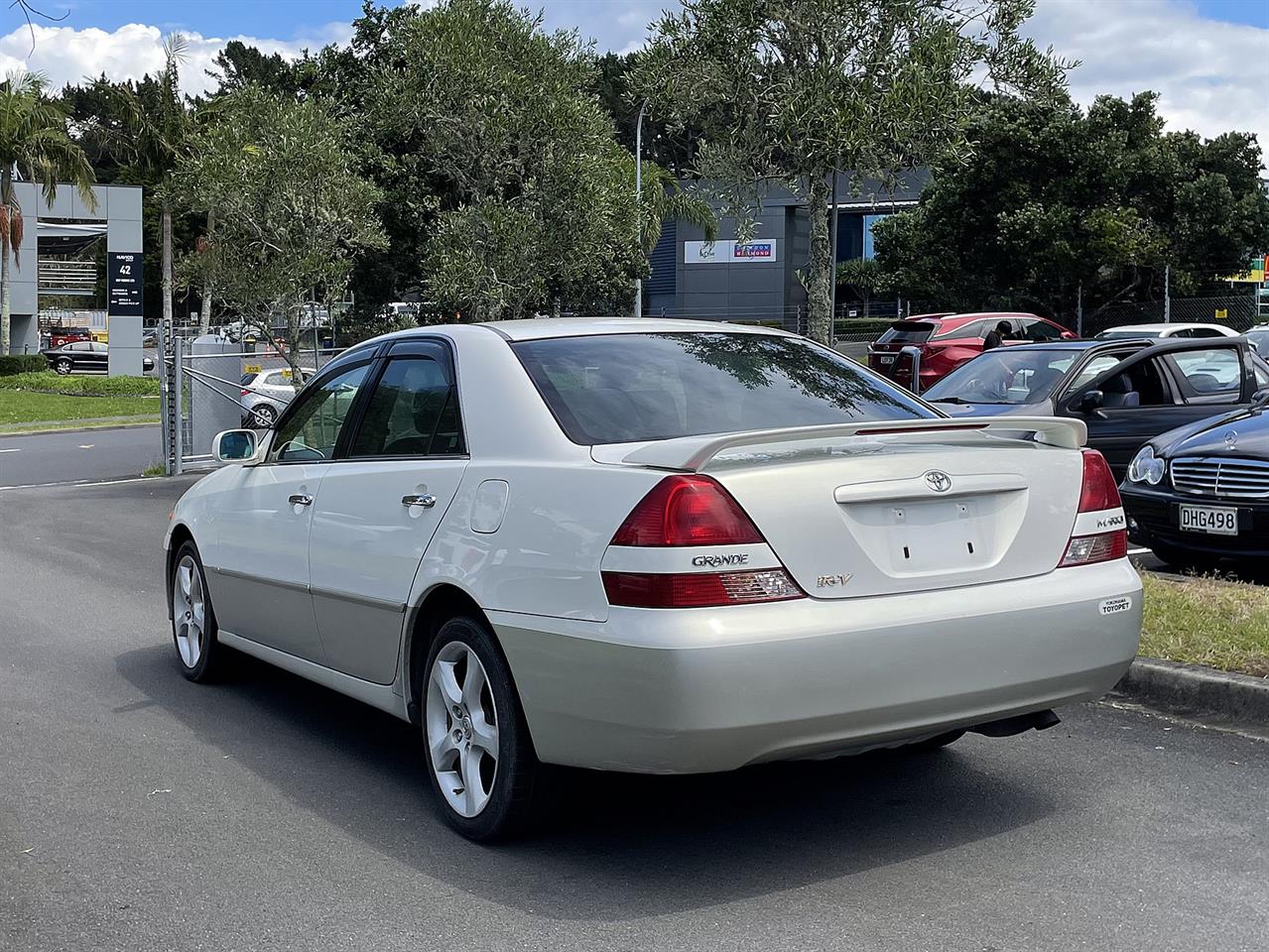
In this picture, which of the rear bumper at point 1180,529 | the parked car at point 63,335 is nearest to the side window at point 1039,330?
the rear bumper at point 1180,529

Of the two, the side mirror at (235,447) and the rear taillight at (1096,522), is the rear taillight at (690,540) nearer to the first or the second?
the rear taillight at (1096,522)

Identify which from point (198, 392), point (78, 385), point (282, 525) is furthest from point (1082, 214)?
point (282, 525)

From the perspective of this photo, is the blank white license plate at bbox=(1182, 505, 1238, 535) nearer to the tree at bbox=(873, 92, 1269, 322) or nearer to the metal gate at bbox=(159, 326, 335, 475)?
the metal gate at bbox=(159, 326, 335, 475)

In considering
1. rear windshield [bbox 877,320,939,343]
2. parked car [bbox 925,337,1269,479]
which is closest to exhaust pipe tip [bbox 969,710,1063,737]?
parked car [bbox 925,337,1269,479]

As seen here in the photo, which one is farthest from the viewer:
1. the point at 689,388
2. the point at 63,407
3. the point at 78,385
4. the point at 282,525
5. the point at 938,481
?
the point at 78,385

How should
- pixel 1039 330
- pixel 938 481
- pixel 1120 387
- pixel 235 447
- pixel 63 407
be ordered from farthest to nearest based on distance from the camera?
pixel 63 407
pixel 1039 330
pixel 1120 387
pixel 235 447
pixel 938 481

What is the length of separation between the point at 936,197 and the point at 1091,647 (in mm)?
39147

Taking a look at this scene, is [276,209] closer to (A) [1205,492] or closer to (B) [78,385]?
(A) [1205,492]

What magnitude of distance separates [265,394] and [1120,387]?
1386 cm

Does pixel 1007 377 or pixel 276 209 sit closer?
pixel 1007 377

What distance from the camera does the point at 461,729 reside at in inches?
182

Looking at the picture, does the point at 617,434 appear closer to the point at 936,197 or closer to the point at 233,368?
the point at 233,368

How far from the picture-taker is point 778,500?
3.98m

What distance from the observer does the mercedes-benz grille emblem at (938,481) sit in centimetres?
416
